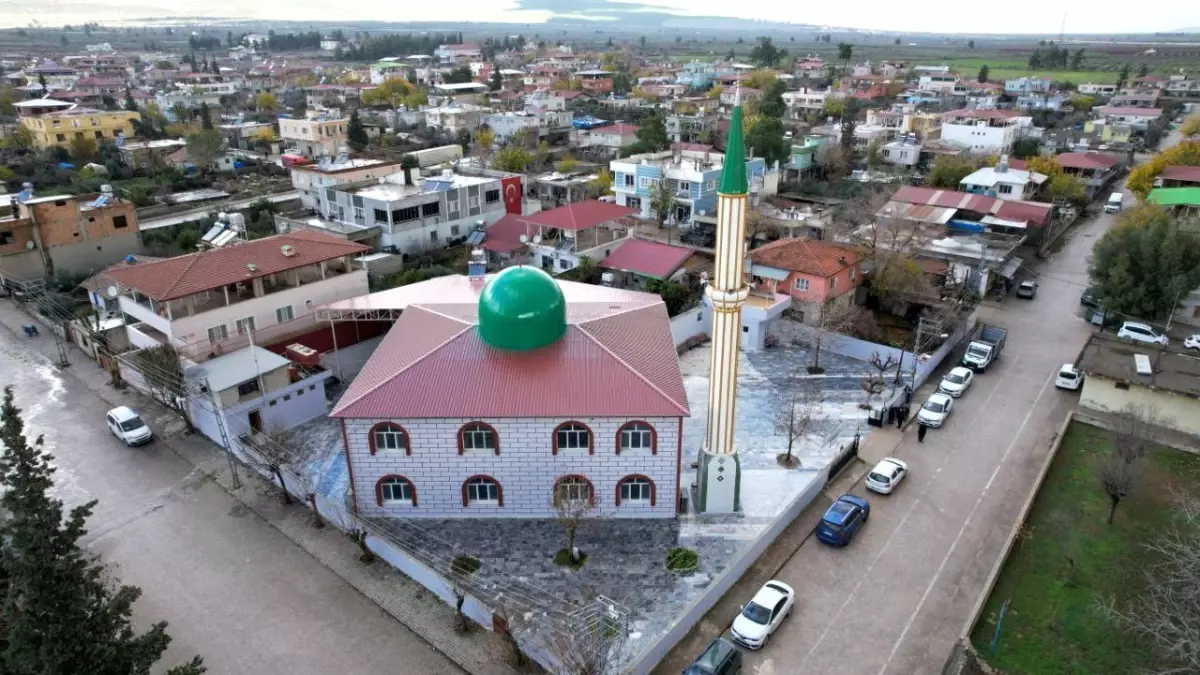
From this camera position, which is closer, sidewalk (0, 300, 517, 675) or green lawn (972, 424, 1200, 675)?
green lawn (972, 424, 1200, 675)

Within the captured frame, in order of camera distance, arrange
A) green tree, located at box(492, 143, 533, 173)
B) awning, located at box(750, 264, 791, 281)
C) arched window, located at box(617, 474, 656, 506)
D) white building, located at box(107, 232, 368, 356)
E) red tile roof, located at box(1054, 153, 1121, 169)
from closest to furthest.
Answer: arched window, located at box(617, 474, 656, 506), white building, located at box(107, 232, 368, 356), awning, located at box(750, 264, 791, 281), red tile roof, located at box(1054, 153, 1121, 169), green tree, located at box(492, 143, 533, 173)

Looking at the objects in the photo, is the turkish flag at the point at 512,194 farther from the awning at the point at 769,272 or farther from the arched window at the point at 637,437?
the arched window at the point at 637,437

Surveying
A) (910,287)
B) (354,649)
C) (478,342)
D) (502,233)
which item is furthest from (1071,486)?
(502,233)

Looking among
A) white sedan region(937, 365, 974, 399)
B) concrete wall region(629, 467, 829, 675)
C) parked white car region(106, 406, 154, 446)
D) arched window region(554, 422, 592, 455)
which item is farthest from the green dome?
white sedan region(937, 365, 974, 399)

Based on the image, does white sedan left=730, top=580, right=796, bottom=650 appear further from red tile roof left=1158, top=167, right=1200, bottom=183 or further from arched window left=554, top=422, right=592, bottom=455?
red tile roof left=1158, top=167, right=1200, bottom=183

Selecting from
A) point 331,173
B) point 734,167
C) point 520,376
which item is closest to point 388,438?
point 520,376

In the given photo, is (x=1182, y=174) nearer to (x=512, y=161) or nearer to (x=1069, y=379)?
(x=1069, y=379)
